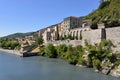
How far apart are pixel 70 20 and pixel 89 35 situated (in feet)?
93.2

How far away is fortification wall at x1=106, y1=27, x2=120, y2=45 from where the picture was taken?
23.9m

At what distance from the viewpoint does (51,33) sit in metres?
61.5

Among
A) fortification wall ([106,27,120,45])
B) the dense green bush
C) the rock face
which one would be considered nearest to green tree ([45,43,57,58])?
the dense green bush

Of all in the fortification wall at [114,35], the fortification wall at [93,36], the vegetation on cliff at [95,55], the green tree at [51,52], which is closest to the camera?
the vegetation on cliff at [95,55]

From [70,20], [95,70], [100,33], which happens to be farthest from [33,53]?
[95,70]

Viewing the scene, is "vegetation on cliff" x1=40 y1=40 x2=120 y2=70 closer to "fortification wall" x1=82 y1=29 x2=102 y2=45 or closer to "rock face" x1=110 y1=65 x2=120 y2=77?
"rock face" x1=110 y1=65 x2=120 y2=77

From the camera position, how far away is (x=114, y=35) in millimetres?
24547

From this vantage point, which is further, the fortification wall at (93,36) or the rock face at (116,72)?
the fortification wall at (93,36)

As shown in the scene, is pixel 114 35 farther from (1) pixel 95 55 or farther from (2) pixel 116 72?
(2) pixel 116 72

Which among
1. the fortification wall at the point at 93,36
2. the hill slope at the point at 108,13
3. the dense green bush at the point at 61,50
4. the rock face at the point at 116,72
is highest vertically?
the hill slope at the point at 108,13

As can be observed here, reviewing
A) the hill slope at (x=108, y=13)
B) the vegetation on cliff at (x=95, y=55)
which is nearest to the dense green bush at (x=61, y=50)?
the vegetation on cliff at (x=95, y=55)

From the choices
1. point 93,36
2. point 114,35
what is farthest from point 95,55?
point 93,36

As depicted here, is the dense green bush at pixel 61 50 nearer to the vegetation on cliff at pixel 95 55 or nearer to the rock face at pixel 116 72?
the vegetation on cliff at pixel 95 55

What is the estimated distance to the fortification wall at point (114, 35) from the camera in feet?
78.4
